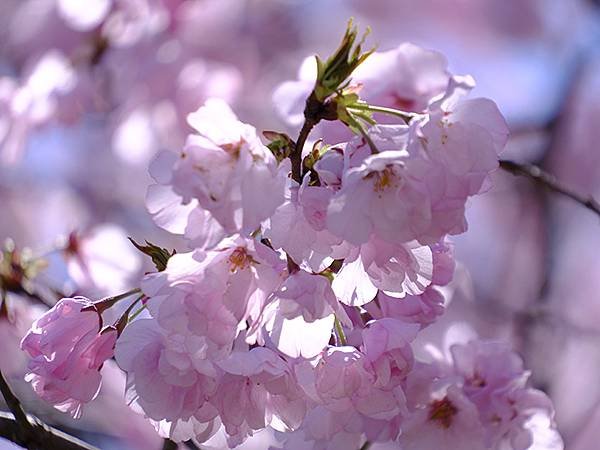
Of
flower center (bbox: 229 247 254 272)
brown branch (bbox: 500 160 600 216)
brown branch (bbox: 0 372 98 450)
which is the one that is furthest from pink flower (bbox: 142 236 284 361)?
brown branch (bbox: 500 160 600 216)

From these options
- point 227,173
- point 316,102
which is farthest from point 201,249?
point 316,102

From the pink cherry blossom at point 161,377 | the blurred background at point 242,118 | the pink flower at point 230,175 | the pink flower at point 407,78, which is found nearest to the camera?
the pink flower at point 230,175

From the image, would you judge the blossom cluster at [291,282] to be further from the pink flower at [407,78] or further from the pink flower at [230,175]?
the pink flower at [407,78]

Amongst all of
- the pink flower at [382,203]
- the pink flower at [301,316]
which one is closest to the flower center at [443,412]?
the pink flower at [301,316]

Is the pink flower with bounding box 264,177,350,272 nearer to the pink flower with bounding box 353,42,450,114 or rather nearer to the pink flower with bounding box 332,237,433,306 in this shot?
the pink flower with bounding box 332,237,433,306

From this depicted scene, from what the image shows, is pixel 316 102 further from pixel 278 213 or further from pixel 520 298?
pixel 520 298

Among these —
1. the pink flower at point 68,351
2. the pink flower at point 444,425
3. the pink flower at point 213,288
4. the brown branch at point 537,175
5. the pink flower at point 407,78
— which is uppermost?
the pink flower at point 407,78

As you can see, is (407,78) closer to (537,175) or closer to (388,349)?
(537,175)
